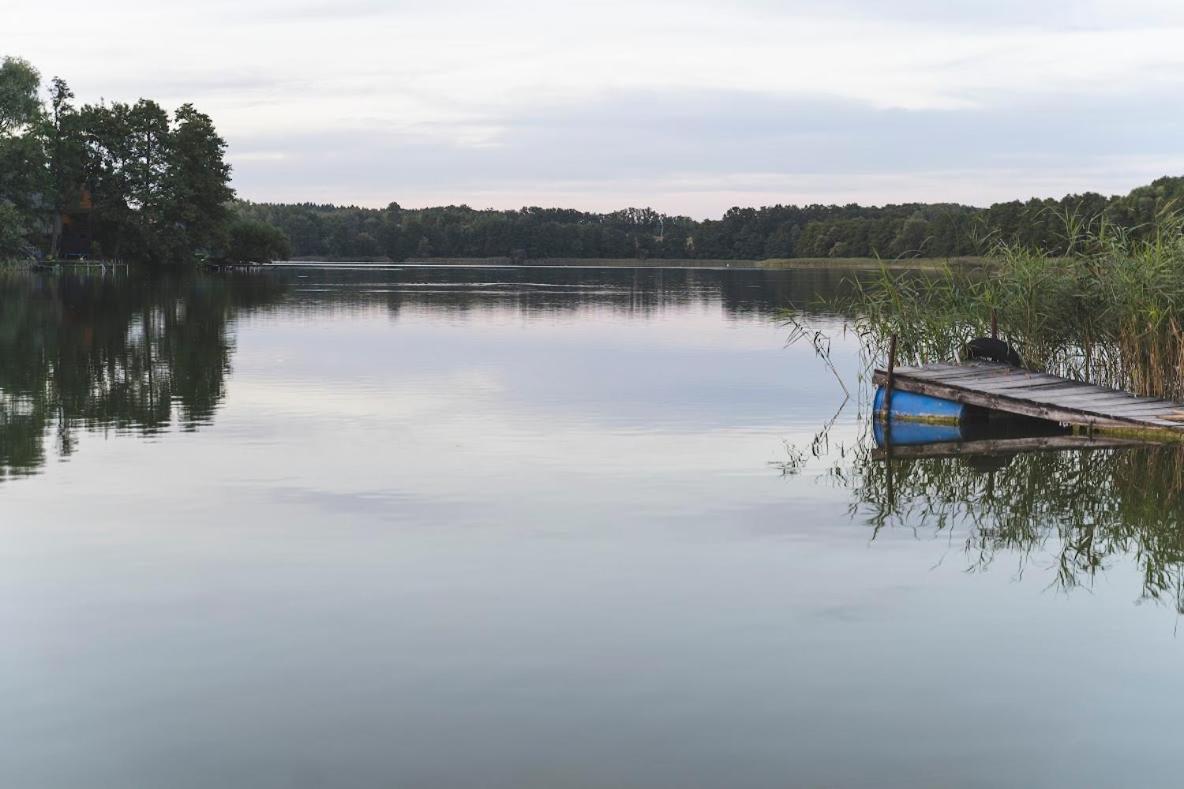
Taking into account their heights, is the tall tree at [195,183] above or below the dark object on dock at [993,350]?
above

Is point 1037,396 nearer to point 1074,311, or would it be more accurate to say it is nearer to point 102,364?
point 1074,311

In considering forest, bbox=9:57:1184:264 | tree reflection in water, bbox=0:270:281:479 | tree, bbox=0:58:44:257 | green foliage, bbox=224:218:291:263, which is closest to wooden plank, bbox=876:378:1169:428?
tree reflection in water, bbox=0:270:281:479

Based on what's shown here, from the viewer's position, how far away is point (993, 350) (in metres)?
20.6

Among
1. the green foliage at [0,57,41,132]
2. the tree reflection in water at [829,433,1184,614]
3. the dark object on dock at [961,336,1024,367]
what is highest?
the green foliage at [0,57,41,132]

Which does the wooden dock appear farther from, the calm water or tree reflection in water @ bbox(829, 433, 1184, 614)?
the calm water

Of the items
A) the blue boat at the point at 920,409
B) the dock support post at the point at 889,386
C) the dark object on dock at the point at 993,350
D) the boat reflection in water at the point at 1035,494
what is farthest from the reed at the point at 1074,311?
the boat reflection in water at the point at 1035,494

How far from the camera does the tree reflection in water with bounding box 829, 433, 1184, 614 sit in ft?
37.8

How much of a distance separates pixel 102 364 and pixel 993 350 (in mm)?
17777

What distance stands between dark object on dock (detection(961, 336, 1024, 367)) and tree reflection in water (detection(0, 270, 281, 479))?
11.8 m

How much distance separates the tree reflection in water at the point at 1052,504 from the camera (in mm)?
11523

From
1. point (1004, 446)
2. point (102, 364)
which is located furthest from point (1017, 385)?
point (102, 364)

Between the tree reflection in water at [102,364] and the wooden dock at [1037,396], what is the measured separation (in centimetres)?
1077

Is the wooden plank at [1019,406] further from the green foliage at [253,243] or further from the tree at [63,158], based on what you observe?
the green foliage at [253,243]

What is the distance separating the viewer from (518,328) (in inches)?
1686
